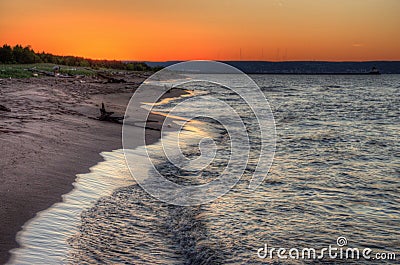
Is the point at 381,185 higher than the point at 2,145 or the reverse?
the reverse

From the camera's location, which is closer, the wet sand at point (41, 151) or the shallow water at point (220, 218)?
the shallow water at point (220, 218)

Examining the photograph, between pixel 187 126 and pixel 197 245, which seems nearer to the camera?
pixel 197 245

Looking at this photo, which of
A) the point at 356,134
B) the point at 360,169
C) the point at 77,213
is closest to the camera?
the point at 77,213

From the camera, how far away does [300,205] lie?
951 cm

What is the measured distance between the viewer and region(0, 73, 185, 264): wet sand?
7.65 m

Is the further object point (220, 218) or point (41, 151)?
point (41, 151)

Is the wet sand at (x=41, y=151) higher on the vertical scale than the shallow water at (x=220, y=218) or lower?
higher

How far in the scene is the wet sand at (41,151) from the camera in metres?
7.65

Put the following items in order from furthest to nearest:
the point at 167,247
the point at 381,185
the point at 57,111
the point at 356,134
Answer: the point at 356,134
the point at 57,111
the point at 381,185
the point at 167,247

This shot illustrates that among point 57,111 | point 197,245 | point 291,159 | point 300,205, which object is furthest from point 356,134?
point 197,245

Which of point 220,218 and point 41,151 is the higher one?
point 41,151

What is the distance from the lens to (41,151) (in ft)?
39.6

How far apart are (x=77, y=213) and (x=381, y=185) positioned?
8965mm

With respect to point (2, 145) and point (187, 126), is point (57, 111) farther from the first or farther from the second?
point (2, 145)
